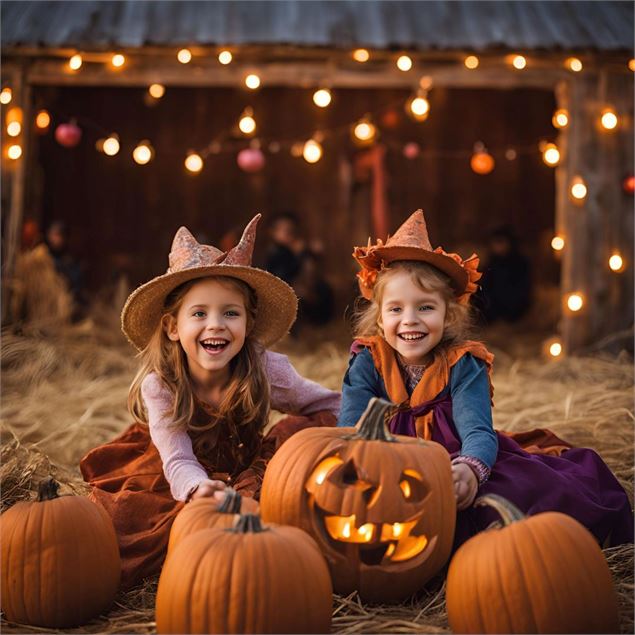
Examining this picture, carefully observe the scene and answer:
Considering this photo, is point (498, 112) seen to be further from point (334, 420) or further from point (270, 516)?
point (270, 516)

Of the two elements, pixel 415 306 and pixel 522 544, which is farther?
pixel 415 306

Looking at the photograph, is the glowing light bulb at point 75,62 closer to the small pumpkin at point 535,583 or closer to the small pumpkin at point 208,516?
the small pumpkin at point 208,516

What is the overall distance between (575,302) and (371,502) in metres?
4.99

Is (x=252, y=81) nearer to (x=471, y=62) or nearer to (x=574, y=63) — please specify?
(x=471, y=62)

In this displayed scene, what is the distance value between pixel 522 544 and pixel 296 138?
8937 mm

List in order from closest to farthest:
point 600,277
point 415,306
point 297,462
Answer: point 297,462
point 415,306
point 600,277

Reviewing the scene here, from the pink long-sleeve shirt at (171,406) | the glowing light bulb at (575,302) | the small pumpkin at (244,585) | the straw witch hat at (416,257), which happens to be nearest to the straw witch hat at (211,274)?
the pink long-sleeve shirt at (171,406)

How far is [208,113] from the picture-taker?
1048cm

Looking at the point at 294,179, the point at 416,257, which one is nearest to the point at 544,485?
the point at 416,257

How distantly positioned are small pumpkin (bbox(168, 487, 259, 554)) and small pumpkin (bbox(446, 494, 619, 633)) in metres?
0.61

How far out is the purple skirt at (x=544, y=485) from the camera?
9.04 ft

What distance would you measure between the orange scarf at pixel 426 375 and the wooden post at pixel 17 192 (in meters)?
4.67

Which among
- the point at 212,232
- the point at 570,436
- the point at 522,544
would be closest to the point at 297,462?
the point at 522,544

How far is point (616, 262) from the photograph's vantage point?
22.9ft
